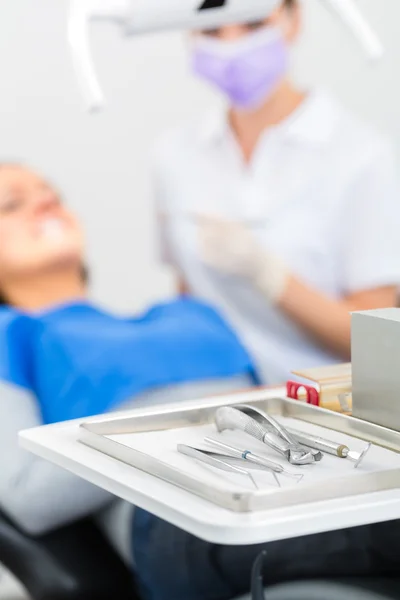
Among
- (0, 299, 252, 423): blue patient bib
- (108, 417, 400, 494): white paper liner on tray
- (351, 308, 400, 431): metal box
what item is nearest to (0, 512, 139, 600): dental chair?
(0, 299, 252, 423): blue patient bib

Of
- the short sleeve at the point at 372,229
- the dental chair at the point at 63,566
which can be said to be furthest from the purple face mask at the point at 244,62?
the dental chair at the point at 63,566

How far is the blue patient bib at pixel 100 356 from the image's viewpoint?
5.18ft

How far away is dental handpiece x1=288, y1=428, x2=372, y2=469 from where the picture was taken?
35.8 inches

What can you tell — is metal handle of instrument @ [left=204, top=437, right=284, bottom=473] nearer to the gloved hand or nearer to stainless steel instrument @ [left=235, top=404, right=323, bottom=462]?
stainless steel instrument @ [left=235, top=404, right=323, bottom=462]

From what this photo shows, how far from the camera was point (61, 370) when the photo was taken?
1602mm

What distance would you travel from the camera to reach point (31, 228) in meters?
1.88

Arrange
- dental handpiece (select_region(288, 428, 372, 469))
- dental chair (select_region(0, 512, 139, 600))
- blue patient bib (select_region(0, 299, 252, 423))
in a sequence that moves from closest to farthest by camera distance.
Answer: dental handpiece (select_region(288, 428, 372, 469)) → dental chair (select_region(0, 512, 139, 600)) → blue patient bib (select_region(0, 299, 252, 423))

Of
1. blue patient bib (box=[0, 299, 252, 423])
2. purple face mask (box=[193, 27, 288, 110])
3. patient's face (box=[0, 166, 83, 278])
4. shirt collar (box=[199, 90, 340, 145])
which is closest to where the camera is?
blue patient bib (box=[0, 299, 252, 423])

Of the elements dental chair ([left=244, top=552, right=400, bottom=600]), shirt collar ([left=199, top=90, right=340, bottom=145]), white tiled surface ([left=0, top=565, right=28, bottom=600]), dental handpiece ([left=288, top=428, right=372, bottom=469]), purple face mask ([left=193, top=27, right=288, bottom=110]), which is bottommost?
white tiled surface ([left=0, top=565, right=28, bottom=600])

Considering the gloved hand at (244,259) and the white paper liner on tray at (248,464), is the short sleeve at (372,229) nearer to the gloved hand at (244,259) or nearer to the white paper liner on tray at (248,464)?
the gloved hand at (244,259)

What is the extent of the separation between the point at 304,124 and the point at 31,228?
638 mm

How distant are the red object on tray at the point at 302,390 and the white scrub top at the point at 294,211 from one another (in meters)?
0.97

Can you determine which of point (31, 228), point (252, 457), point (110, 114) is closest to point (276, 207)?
point (110, 114)

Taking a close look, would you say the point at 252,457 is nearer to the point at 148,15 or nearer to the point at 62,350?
the point at 148,15
